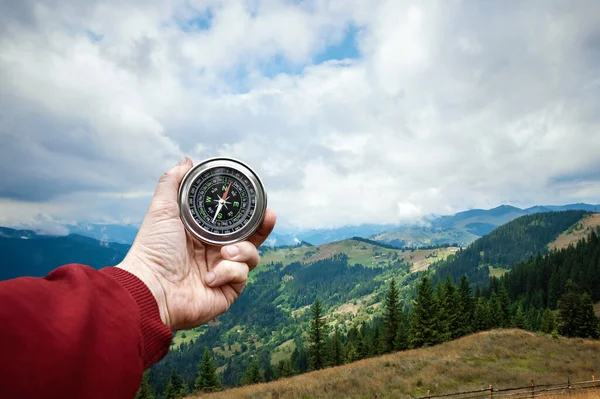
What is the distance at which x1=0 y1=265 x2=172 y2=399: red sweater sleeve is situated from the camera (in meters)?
1.58

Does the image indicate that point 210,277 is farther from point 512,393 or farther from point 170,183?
point 512,393

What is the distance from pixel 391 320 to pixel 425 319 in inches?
333

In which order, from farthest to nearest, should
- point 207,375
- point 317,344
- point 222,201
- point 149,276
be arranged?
point 317,344 → point 207,375 → point 222,201 → point 149,276

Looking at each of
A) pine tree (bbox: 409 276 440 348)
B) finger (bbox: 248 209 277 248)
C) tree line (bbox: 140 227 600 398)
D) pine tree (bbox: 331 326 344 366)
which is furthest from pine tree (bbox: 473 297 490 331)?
finger (bbox: 248 209 277 248)

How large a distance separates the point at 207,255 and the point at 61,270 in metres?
2.90

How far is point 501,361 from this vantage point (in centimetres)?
2780

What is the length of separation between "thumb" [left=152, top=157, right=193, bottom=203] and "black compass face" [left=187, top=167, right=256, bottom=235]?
21cm

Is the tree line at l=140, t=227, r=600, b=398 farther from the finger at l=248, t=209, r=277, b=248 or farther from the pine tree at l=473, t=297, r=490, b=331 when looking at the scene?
the finger at l=248, t=209, r=277, b=248

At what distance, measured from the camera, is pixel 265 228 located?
5.22 metres

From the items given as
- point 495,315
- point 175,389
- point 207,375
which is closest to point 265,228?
point 207,375

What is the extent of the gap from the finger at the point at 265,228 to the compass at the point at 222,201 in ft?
0.40

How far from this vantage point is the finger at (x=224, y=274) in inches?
179

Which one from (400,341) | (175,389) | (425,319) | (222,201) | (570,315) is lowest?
(175,389)

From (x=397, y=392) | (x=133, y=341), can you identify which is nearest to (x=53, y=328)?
(x=133, y=341)
